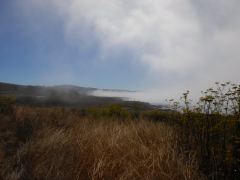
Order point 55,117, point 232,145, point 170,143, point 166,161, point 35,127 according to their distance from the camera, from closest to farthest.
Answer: point 232,145 → point 166,161 → point 170,143 → point 35,127 → point 55,117

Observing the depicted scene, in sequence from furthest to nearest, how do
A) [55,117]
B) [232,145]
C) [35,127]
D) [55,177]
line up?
[55,117], [35,127], [232,145], [55,177]

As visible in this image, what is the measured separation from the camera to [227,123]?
391 centimetres

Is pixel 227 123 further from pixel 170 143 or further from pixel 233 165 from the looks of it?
pixel 170 143

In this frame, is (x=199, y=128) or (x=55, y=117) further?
(x=55, y=117)

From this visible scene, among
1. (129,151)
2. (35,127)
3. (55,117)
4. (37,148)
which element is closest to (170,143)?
(129,151)

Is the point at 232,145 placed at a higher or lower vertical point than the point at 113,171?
higher

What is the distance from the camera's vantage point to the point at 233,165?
3.66m

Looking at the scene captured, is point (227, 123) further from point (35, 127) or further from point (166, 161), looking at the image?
point (35, 127)

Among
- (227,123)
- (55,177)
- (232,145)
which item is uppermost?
(227,123)

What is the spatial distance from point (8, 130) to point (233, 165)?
353 cm

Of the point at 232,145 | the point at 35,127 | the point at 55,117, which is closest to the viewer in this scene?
the point at 232,145

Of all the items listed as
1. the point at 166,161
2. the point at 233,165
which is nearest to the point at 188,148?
the point at 166,161

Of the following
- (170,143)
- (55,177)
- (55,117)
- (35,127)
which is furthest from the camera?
(55,117)

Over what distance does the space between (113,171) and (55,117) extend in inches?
155
